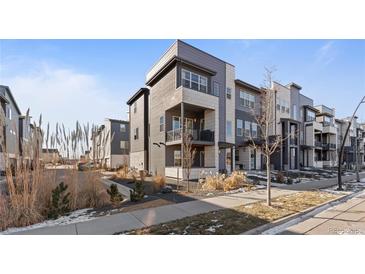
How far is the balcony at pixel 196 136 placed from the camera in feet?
56.2

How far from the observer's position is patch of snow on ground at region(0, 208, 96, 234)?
5664 mm

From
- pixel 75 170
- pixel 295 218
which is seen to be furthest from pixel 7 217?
pixel 295 218

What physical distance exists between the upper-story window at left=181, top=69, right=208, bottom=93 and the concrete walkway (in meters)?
13.1

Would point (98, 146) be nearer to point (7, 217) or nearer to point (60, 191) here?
point (60, 191)

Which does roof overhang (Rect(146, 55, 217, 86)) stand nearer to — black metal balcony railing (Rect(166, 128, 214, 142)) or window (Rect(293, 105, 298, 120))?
black metal balcony railing (Rect(166, 128, 214, 142))

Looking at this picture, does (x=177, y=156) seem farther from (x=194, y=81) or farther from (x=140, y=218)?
(x=140, y=218)

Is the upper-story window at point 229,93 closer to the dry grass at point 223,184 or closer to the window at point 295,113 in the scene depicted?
the dry grass at point 223,184

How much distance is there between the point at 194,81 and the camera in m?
18.2

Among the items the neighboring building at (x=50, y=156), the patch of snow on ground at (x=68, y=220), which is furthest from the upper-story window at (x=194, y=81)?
the patch of snow on ground at (x=68, y=220)

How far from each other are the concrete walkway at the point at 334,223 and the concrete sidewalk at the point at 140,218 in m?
2.46

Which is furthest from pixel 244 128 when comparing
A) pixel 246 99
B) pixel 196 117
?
pixel 196 117

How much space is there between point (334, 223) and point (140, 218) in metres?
5.69

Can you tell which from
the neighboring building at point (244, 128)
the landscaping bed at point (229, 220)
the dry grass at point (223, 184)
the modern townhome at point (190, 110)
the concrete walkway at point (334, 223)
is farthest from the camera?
the neighboring building at point (244, 128)

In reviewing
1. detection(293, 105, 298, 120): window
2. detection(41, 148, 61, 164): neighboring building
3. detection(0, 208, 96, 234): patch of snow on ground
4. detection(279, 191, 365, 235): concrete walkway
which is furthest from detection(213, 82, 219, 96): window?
detection(293, 105, 298, 120): window
